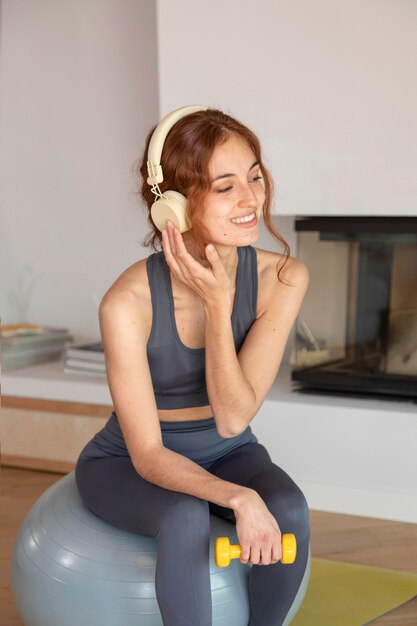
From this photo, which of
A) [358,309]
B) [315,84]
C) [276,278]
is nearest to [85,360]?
[358,309]

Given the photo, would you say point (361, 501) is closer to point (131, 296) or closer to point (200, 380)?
point (200, 380)

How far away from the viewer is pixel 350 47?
8.23 ft

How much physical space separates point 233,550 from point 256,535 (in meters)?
0.05

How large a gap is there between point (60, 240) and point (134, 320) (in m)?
1.88

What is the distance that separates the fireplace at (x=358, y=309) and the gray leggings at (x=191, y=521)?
1.06 m

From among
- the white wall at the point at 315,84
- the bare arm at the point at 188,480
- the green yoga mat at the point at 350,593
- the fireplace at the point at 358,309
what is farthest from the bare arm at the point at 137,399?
the fireplace at the point at 358,309

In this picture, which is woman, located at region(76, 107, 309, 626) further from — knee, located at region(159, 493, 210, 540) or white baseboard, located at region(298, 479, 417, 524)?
white baseboard, located at region(298, 479, 417, 524)

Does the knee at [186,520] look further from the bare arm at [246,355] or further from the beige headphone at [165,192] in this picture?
the beige headphone at [165,192]

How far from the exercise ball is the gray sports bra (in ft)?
0.90

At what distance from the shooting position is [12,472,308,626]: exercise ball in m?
1.59

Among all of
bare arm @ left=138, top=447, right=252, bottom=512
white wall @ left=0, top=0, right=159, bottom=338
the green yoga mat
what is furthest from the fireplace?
bare arm @ left=138, top=447, right=252, bottom=512

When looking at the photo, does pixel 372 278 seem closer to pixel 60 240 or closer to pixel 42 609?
pixel 60 240

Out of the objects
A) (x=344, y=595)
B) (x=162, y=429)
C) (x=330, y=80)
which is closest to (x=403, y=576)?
(x=344, y=595)

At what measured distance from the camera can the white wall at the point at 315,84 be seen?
98.1 inches
